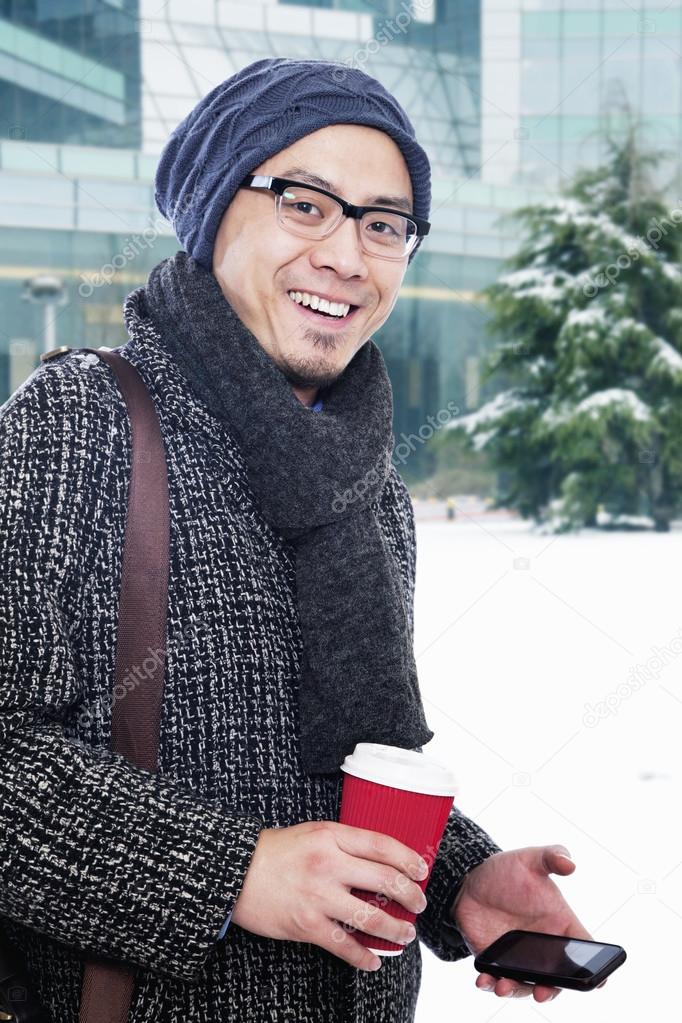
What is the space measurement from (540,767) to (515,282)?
20.8 ft

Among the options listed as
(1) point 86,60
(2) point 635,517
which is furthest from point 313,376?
(2) point 635,517

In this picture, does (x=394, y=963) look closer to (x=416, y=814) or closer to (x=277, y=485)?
(x=416, y=814)

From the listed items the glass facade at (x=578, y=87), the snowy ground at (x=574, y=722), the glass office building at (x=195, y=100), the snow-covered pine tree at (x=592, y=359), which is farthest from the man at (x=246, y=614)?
the snow-covered pine tree at (x=592, y=359)

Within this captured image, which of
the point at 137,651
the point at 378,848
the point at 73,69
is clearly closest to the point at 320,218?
the point at 137,651

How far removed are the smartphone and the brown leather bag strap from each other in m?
0.30

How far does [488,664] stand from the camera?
19.1ft

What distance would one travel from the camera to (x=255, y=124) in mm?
950

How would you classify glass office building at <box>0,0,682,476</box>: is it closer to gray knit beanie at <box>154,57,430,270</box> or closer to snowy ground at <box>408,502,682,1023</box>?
snowy ground at <box>408,502,682,1023</box>

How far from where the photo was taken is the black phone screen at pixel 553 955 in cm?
86

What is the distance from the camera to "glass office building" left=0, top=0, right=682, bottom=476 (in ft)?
18.6

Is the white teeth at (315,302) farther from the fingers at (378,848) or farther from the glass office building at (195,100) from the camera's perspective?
the glass office building at (195,100)

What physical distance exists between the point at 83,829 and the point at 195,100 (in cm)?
605

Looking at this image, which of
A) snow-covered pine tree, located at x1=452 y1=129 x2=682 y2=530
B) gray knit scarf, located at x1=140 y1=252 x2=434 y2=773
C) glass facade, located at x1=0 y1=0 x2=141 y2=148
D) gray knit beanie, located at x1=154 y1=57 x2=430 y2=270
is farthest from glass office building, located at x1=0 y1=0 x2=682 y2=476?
gray knit scarf, located at x1=140 y1=252 x2=434 y2=773

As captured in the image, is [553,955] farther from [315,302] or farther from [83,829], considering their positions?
[315,302]
